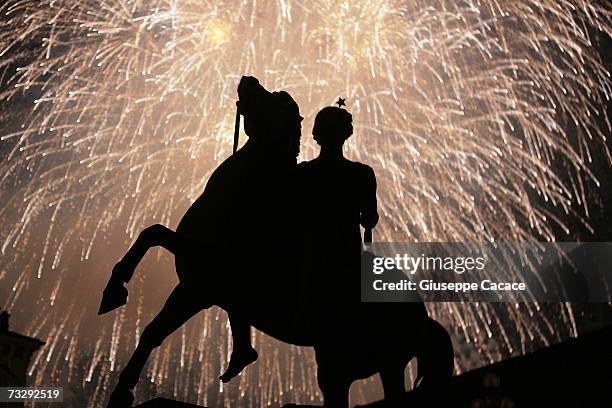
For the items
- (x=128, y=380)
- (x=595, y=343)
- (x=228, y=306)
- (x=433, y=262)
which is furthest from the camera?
(x=433, y=262)

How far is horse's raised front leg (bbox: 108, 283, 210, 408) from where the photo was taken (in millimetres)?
5891

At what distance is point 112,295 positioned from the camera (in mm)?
5941

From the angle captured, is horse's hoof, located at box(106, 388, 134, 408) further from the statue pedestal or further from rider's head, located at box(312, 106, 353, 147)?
rider's head, located at box(312, 106, 353, 147)

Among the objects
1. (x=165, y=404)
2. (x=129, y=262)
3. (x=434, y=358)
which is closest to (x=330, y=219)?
(x=434, y=358)

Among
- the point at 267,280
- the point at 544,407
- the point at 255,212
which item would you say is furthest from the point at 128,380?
the point at 544,407

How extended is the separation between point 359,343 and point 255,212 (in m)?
1.61

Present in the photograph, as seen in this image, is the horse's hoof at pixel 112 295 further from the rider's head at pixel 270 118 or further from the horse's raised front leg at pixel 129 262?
the rider's head at pixel 270 118

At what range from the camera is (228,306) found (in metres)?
6.35

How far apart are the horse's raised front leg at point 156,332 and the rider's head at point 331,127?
2098mm

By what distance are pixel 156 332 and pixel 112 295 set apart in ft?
1.77

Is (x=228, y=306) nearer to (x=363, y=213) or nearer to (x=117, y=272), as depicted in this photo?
(x=117, y=272)

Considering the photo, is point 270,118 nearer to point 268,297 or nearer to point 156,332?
point 268,297

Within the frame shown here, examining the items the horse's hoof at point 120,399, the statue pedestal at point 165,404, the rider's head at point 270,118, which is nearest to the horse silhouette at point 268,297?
the horse's hoof at point 120,399

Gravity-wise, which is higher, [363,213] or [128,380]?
[363,213]
